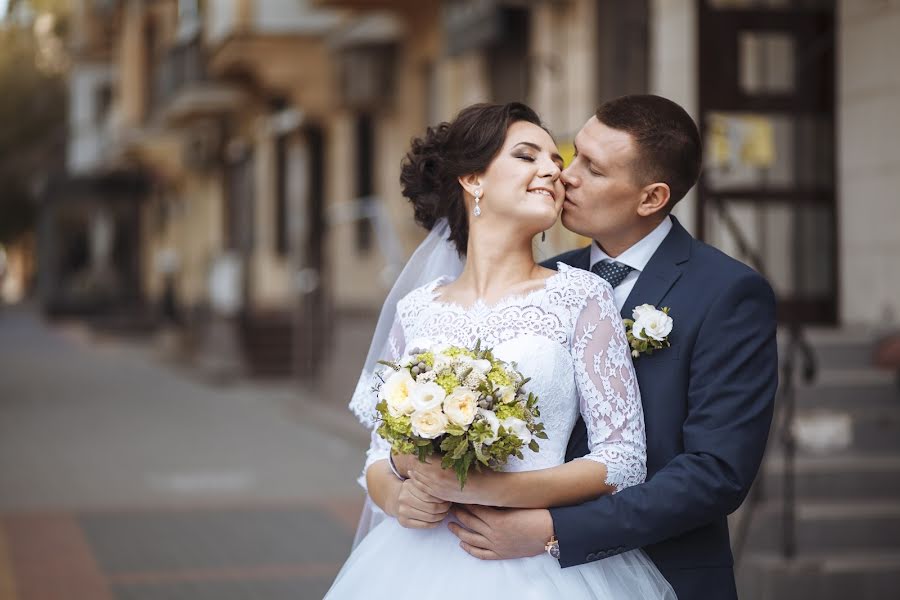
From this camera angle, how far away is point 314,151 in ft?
80.2

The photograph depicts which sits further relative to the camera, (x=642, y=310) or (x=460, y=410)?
(x=642, y=310)

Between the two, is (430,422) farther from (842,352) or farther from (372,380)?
(842,352)

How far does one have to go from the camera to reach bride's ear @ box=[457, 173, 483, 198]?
3.62 metres

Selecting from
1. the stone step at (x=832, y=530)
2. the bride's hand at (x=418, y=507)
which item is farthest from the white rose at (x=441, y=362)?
the stone step at (x=832, y=530)

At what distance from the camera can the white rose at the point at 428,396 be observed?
311 centimetres

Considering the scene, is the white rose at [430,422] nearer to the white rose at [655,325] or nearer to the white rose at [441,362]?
the white rose at [441,362]

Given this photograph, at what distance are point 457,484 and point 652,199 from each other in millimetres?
845

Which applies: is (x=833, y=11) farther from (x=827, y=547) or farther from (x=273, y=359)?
(x=273, y=359)

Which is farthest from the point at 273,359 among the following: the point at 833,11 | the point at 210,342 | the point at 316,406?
the point at 833,11

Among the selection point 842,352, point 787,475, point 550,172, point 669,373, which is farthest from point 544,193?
point 842,352

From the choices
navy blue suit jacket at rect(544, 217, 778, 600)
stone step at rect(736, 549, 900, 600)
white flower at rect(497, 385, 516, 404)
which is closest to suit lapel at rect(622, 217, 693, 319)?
navy blue suit jacket at rect(544, 217, 778, 600)

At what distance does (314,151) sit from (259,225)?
3.16 meters

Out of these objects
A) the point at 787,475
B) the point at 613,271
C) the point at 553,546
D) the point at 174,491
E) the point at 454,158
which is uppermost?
the point at 454,158

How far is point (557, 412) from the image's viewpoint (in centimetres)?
342
